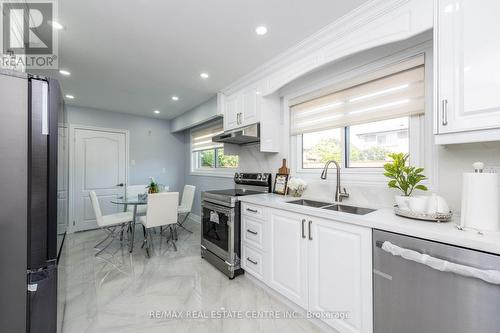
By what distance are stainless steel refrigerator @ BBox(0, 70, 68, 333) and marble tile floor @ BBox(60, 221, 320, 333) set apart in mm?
418

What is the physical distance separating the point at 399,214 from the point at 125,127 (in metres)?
5.39

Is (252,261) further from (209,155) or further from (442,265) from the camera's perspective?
(209,155)

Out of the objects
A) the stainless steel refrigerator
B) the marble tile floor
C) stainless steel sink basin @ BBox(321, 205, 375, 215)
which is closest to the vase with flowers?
stainless steel sink basin @ BBox(321, 205, 375, 215)

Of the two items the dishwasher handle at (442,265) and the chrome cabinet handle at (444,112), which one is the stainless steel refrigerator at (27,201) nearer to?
the dishwasher handle at (442,265)

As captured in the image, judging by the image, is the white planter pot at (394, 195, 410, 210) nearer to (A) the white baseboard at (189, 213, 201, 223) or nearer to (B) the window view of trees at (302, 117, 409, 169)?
(B) the window view of trees at (302, 117, 409, 169)

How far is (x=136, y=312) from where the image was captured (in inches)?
74.0

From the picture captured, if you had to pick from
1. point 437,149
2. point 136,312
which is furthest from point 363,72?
point 136,312

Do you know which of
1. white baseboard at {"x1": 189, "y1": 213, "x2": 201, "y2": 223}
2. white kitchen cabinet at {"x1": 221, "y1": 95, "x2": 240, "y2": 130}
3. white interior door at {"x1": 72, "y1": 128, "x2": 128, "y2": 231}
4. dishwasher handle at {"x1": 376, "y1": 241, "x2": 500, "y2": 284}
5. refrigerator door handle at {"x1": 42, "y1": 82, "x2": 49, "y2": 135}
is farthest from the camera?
white baseboard at {"x1": 189, "y1": 213, "x2": 201, "y2": 223}

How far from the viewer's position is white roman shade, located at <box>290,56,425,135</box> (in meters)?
1.67

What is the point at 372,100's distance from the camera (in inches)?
75.9

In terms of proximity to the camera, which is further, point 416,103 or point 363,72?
point 363,72

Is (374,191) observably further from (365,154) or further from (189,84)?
(189,84)

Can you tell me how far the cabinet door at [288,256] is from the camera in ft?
5.80

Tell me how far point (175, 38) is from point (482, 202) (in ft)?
8.60
